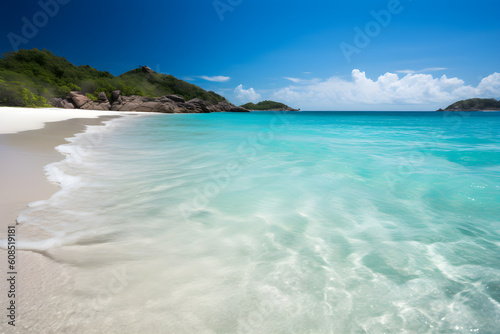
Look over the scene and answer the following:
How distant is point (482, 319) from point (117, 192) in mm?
5454

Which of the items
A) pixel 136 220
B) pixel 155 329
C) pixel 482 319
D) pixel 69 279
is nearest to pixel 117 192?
pixel 136 220

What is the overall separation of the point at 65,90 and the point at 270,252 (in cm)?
8300

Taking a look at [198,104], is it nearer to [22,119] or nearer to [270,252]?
[22,119]

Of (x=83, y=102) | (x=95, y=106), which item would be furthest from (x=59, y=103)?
(x=95, y=106)

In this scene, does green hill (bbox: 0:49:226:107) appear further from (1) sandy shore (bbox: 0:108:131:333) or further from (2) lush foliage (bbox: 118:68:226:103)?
(1) sandy shore (bbox: 0:108:131:333)

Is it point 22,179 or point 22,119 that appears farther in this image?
point 22,119

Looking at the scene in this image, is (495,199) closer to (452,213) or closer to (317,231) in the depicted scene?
(452,213)

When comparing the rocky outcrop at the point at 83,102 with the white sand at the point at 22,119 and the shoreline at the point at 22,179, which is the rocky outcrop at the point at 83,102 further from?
the shoreline at the point at 22,179

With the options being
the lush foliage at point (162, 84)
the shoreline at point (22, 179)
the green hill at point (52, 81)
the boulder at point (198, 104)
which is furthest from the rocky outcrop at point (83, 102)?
the lush foliage at point (162, 84)

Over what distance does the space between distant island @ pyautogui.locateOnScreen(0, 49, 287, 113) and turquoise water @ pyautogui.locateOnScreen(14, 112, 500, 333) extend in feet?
168

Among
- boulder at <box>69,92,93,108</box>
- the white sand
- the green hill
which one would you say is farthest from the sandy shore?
boulder at <box>69,92,93,108</box>

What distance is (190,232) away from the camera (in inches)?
139

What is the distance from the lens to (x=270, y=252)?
3086mm

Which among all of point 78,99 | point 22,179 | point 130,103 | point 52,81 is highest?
point 52,81
